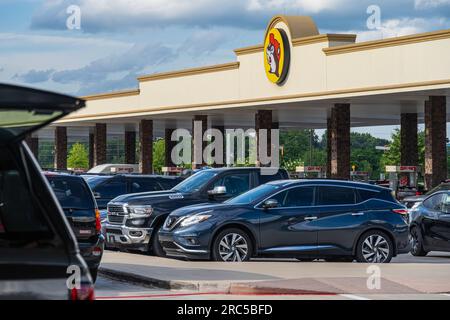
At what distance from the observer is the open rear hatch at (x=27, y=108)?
5035 millimetres

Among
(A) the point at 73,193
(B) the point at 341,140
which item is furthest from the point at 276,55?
(A) the point at 73,193

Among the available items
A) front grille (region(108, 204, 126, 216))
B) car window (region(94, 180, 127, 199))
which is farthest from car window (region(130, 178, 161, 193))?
front grille (region(108, 204, 126, 216))

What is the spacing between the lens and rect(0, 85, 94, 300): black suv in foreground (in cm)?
501

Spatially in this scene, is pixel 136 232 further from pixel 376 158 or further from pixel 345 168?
pixel 376 158

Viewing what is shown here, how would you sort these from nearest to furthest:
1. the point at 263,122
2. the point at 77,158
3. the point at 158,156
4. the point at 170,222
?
the point at 170,222
the point at 263,122
the point at 158,156
the point at 77,158

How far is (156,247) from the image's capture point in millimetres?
22281

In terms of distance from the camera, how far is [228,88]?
5244cm

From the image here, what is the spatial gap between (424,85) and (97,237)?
26.0m

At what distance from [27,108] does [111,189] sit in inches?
880

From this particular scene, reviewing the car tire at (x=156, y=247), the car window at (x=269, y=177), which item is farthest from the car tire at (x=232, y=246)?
the car window at (x=269, y=177)

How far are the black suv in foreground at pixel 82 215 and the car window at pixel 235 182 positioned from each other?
6.73 m

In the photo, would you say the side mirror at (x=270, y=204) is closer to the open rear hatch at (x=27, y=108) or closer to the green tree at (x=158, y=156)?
the open rear hatch at (x=27, y=108)

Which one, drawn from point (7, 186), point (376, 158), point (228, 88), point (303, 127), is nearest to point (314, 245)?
point (7, 186)

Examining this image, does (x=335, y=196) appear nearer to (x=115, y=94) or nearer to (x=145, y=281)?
(x=145, y=281)
